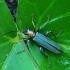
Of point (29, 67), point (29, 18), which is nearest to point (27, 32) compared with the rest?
point (29, 18)

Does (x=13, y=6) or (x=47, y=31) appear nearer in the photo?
(x=47, y=31)

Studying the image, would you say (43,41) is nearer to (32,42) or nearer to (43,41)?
(43,41)

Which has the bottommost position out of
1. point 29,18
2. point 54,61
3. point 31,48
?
point 54,61

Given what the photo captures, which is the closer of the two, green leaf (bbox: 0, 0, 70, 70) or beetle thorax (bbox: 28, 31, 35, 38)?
green leaf (bbox: 0, 0, 70, 70)

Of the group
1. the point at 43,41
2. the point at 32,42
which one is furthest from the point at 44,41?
the point at 32,42

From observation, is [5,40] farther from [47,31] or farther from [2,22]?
[47,31]

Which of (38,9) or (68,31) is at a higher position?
(38,9)
